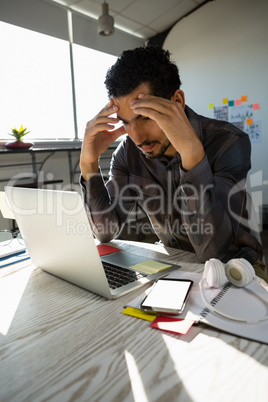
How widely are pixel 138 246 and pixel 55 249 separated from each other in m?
0.39

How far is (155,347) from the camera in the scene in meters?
0.49

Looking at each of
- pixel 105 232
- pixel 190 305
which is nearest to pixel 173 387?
pixel 190 305

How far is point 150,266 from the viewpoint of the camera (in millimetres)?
833

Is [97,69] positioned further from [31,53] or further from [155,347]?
[155,347]

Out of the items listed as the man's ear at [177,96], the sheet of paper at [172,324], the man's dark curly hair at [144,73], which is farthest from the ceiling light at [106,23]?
the sheet of paper at [172,324]

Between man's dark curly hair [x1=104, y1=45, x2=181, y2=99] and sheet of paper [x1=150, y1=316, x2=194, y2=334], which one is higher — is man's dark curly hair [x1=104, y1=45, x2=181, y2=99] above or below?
above

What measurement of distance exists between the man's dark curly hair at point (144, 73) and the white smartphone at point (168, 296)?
66 centimetres

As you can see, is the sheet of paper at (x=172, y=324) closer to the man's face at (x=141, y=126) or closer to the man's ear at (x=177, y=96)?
the man's face at (x=141, y=126)

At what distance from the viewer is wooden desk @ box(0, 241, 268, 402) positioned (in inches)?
15.5

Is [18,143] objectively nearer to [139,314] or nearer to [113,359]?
[139,314]

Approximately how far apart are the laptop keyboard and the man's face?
480 mm

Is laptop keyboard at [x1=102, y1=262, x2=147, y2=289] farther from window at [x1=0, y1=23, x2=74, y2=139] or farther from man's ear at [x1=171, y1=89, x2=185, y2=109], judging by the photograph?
window at [x1=0, y1=23, x2=74, y2=139]

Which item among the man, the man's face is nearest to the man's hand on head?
the man

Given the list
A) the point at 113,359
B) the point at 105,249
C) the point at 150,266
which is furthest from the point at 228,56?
the point at 113,359
